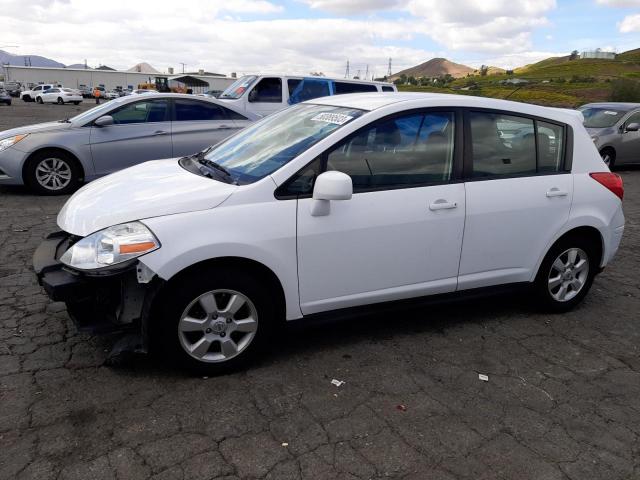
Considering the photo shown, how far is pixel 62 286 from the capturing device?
9.47 feet

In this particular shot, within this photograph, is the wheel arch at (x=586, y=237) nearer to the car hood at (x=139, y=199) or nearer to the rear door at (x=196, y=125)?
the car hood at (x=139, y=199)

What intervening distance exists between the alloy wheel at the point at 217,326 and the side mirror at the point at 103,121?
18.6 feet

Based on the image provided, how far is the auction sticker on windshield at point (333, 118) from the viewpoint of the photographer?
11.3 ft

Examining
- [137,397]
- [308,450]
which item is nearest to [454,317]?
[308,450]

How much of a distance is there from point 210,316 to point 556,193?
2705 mm

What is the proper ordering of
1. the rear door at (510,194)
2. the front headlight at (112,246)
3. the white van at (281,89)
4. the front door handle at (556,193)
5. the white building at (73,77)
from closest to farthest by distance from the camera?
the front headlight at (112,246) → the rear door at (510,194) → the front door handle at (556,193) → the white van at (281,89) → the white building at (73,77)

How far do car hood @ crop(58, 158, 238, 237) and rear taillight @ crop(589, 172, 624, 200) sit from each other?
2909 mm

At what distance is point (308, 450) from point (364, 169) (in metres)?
1.71

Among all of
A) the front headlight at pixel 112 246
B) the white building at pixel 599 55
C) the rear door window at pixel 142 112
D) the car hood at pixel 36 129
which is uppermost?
the white building at pixel 599 55

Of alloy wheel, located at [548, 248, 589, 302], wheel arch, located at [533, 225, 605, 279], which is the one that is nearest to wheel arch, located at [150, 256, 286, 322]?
wheel arch, located at [533, 225, 605, 279]

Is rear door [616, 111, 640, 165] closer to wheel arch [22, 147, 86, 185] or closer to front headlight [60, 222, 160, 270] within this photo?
wheel arch [22, 147, 86, 185]

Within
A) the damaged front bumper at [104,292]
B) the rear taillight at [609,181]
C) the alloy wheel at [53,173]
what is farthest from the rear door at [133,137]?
the rear taillight at [609,181]

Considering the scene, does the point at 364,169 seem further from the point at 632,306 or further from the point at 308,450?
the point at 632,306

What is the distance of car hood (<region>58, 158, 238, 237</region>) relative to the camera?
3.01 metres
